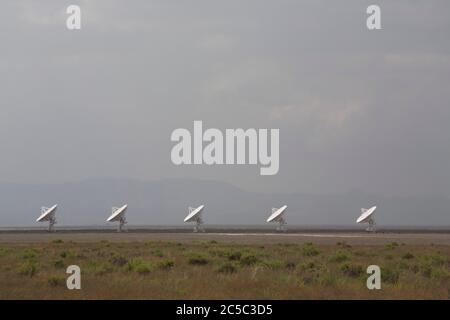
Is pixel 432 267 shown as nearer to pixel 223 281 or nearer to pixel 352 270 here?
pixel 352 270

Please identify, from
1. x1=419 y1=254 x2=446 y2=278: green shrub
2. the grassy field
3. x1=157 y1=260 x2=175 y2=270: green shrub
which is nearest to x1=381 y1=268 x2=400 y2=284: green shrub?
the grassy field

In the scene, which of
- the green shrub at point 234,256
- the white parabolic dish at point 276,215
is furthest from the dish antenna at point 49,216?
the green shrub at point 234,256

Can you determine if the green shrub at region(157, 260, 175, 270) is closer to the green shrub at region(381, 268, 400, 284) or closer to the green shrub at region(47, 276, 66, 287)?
the green shrub at region(47, 276, 66, 287)

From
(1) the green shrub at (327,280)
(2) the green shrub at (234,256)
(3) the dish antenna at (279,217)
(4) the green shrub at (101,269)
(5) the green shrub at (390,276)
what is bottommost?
(3) the dish antenna at (279,217)

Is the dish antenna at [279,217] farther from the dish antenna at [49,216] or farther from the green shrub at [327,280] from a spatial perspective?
the green shrub at [327,280]

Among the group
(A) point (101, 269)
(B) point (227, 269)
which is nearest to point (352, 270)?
(B) point (227, 269)

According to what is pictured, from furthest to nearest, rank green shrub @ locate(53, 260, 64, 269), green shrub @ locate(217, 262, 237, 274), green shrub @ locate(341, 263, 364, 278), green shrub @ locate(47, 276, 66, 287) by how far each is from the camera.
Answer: green shrub @ locate(53, 260, 64, 269) → green shrub @ locate(217, 262, 237, 274) → green shrub @ locate(341, 263, 364, 278) → green shrub @ locate(47, 276, 66, 287)
